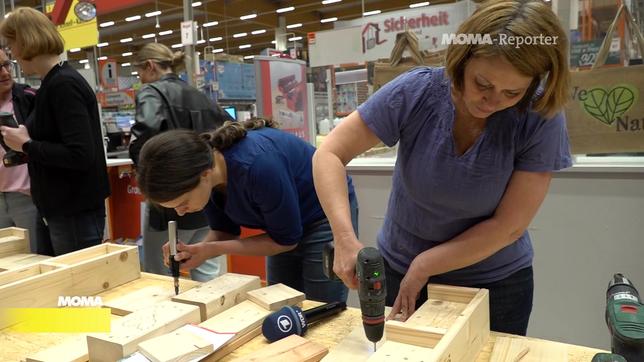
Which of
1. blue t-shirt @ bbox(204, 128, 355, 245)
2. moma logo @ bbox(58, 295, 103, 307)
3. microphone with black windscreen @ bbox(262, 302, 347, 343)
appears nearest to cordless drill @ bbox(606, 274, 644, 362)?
microphone with black windscreen @ bbox(262, 302, 347, 343)

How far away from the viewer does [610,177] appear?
7.78 feet

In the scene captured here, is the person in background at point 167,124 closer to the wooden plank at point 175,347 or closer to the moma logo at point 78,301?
the moma logo at point 78,301

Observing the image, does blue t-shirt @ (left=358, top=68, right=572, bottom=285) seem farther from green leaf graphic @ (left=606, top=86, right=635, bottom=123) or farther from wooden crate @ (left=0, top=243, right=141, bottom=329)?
green leaf graphic @ (left=606, top=86, right=635, bottom=123)

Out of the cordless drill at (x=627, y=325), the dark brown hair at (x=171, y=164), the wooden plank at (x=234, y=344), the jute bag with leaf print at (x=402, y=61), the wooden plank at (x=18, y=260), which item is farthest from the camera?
the jute bag with leaf print at (x=402, y=61)

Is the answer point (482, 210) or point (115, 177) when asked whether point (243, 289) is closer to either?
point (482, 210)

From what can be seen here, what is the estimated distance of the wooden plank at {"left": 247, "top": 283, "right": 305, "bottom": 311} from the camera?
4.31 ft

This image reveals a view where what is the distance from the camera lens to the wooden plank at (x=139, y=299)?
1.44m

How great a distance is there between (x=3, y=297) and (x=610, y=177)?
2.42m

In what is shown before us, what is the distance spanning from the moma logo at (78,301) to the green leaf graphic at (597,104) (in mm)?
2116

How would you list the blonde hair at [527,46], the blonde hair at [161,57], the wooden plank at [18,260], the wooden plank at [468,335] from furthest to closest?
the blonde hair at [161,57]
the wooden plank at [18,260]
the blonde hair at [527,46]
the wooden plank at [468,335]

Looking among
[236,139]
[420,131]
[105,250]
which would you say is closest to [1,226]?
[105,250]

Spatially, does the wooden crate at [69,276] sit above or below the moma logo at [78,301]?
above

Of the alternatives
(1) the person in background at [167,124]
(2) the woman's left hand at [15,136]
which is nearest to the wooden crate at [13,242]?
(2) the woman's left hand at [15,136]

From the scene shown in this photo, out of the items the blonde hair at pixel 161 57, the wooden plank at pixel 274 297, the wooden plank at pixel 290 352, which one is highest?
the blonde hair at pixel 161 57
